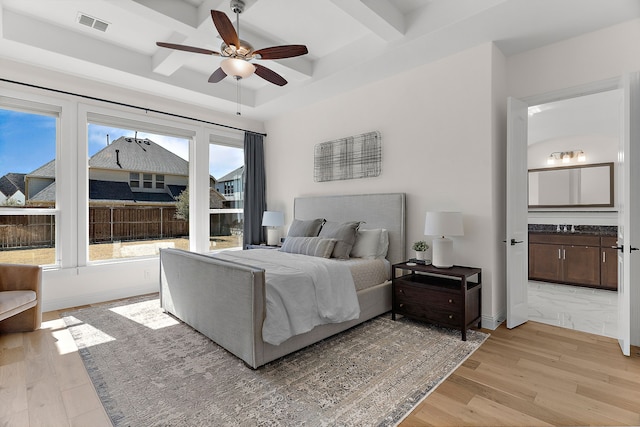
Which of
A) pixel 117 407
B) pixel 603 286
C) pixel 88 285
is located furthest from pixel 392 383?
pixel 603 286

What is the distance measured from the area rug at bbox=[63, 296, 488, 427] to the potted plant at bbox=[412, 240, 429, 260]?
28.6 inches

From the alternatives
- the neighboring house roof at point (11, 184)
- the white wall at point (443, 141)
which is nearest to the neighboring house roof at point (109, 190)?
the neighboring house roof at point (11, 184)

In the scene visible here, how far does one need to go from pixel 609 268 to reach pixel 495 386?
3.79 meters

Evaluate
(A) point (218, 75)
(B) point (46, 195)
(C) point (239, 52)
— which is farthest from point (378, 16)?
(B) point (46, 195)

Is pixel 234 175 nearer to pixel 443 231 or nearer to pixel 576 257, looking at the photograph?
pixel 443 231

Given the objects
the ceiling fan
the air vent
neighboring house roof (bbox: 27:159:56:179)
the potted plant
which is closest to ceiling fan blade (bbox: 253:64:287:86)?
the ceiling fan

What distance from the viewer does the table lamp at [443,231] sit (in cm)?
308

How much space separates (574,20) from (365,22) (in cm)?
179

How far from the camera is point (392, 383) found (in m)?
2.14

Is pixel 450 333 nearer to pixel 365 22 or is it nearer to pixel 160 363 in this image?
pixel 160 363

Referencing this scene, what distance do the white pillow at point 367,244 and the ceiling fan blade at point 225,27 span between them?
235 centimetres

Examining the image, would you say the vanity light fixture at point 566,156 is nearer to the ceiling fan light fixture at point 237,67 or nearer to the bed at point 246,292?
the bed at point 246,292

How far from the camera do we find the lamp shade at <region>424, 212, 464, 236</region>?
307 centimetres

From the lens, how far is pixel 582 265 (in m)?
4.73
